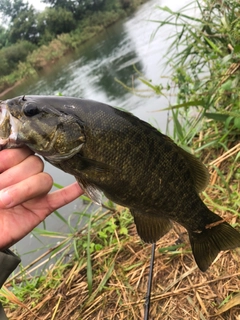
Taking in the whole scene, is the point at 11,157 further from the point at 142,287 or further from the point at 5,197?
the point at 142,287

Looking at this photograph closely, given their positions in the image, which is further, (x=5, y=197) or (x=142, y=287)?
(x=142, y=287)

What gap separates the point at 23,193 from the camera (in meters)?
1.59

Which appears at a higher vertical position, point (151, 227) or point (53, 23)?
point (53, 23)

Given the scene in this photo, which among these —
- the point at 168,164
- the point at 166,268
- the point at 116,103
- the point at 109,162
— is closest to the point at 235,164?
the point at 166,268

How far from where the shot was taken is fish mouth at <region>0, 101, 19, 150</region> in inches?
63.7

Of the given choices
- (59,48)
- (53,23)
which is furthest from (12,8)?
(59,48)

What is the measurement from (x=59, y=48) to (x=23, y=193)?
31.3 m

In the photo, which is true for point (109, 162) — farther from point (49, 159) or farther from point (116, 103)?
point (116, 103)

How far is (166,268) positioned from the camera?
2.50 m

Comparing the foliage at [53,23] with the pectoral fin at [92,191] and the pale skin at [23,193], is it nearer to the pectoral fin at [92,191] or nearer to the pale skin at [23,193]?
the pale skin at [23,193]

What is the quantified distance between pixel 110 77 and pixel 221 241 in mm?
9589

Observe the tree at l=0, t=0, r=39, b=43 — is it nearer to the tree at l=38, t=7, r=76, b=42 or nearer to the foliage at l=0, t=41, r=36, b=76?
the tree at l=38, t=7, r=76, b=42

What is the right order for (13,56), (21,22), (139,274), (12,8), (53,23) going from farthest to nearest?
(12,8) < (21,22) < (53,23) < (13,56) < (139,274)

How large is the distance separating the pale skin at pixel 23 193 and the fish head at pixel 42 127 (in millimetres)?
69
